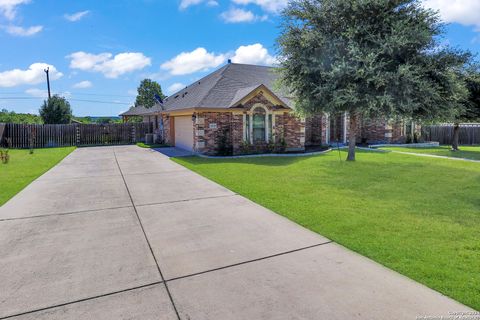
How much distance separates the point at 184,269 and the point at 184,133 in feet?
49.1

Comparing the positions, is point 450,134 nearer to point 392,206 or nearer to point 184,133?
point 184,133

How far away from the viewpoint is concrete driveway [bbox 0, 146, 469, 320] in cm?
294

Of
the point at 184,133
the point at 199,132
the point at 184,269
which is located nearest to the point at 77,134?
the point at 184,133

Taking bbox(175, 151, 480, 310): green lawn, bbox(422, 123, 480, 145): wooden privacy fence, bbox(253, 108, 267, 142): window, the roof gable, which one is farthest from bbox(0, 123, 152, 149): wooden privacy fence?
bbox(422, 123, 480, 145): wooden privacy fence

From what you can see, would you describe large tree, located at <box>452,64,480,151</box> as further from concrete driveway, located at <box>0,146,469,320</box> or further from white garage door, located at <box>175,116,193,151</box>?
concrete driveway, located at <box>0,146,469,320</box>

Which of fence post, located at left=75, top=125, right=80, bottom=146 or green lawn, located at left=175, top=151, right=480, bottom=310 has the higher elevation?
fence post, located at left=75, top=125, right=80, bottom=146

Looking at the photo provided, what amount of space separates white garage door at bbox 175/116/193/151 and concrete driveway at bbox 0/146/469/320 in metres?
10.4

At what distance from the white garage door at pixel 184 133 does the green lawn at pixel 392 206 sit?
5228mm

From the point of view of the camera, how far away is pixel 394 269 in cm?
365

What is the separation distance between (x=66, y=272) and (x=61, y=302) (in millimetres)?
693

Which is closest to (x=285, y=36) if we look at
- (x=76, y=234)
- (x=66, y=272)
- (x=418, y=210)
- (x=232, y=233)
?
(x=418, y=210)

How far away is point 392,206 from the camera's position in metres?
6.32

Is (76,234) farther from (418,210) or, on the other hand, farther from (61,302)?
(418,210)

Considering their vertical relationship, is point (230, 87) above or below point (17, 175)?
above
